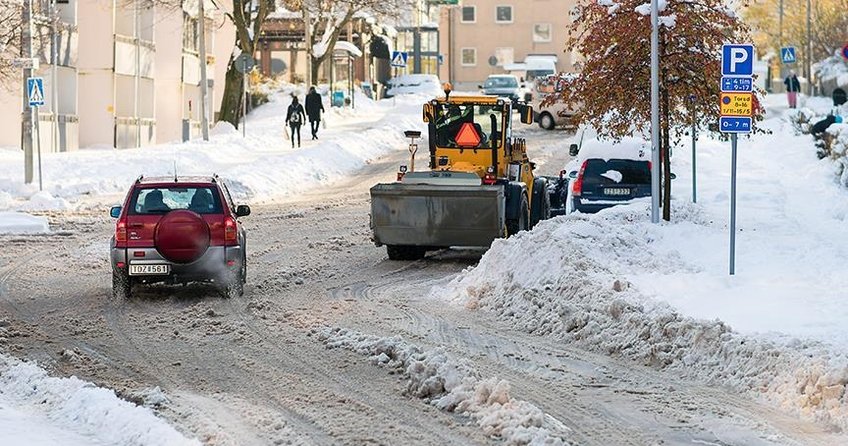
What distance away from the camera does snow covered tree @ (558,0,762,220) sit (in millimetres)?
21234

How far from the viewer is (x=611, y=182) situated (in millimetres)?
26547

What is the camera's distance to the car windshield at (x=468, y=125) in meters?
22.9

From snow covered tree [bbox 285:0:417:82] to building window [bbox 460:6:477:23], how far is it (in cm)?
4518

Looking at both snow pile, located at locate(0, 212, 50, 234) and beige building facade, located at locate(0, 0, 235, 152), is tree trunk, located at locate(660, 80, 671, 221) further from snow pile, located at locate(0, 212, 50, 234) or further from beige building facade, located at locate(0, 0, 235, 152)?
beige building facade, located at locate(0, 0, 235, 152)

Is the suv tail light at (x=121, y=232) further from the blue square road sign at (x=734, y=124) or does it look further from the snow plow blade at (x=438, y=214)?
the blue square road sign at (x=734, y=124)

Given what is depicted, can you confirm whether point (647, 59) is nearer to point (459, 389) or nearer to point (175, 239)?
point (175, 239)

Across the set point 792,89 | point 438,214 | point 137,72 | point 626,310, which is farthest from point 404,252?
point 792,89

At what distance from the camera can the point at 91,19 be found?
48.7 m

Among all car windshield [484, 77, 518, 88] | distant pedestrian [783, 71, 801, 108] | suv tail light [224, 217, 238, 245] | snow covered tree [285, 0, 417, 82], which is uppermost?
snow covered tree [285, 0, 417, 82]

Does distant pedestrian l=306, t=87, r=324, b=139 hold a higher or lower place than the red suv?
higher

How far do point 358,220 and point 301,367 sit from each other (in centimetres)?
1480

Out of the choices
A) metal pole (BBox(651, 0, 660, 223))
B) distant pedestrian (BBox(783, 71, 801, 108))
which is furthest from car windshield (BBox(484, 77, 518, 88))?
metal pole (BBox(651, 0, 660, 223))

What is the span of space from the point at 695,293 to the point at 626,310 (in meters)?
1.39

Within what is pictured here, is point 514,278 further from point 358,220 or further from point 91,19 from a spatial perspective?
point 91,19
